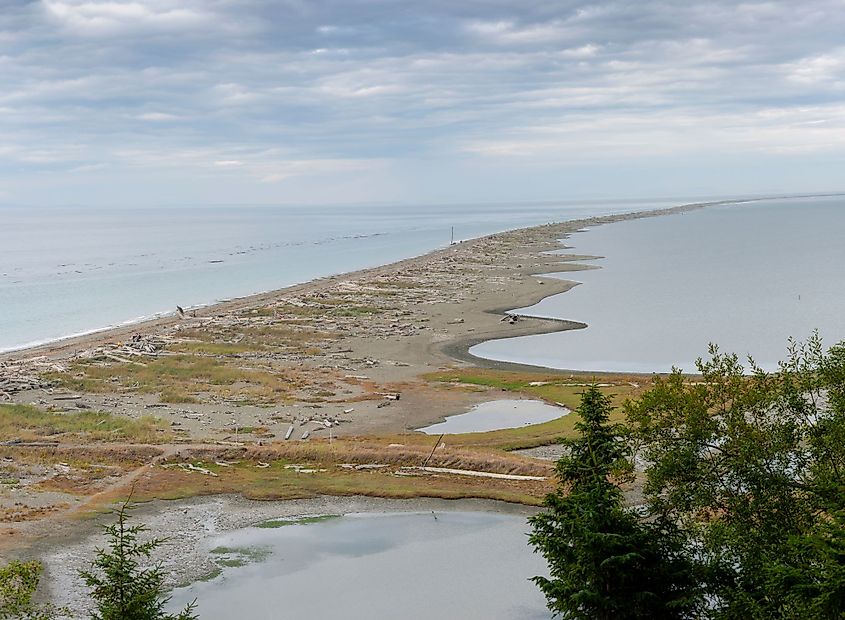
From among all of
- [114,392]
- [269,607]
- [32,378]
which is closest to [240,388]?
[114,392]

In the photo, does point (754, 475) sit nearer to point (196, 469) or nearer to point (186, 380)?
point (196, 469)

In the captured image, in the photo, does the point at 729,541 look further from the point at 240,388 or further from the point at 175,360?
the point at 175,360

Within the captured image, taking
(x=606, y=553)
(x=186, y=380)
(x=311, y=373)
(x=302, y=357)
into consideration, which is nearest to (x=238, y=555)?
(x=606, y=553)

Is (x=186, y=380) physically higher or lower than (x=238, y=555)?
higher

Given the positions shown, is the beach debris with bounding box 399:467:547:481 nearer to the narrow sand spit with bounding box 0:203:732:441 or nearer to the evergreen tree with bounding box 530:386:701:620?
the narrow sand spit with bounding box 0:203:732:441

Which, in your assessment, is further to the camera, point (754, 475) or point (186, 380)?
point (186, 380)
